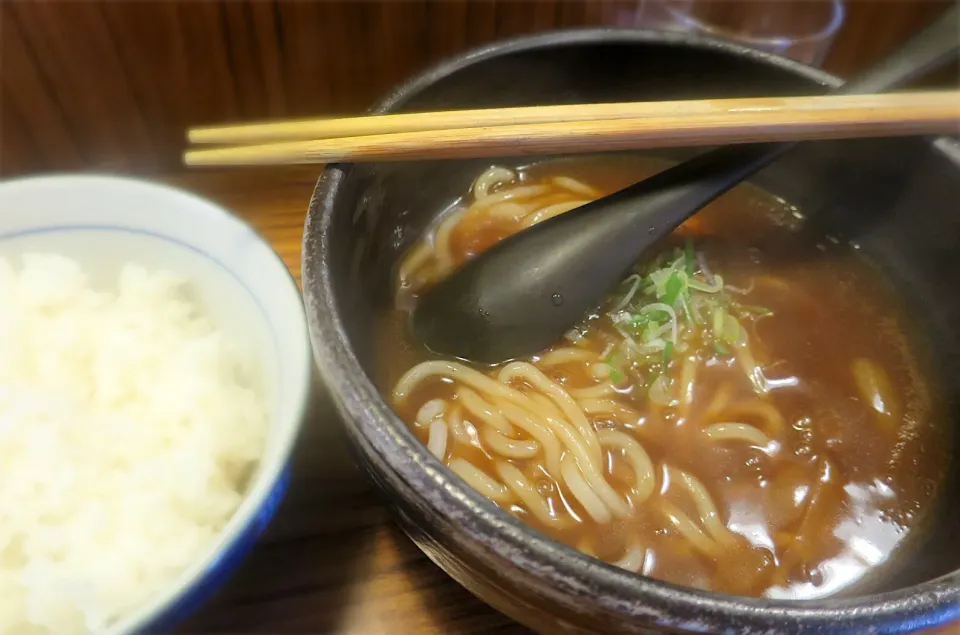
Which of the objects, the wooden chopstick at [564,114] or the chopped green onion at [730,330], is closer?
the wooden chopstick at [564,114]

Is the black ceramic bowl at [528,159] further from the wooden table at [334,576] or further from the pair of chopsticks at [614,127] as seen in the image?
the wooden table at [334,576]

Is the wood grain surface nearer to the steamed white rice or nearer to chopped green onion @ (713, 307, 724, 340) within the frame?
the steamed white rice

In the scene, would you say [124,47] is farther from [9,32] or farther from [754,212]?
[754,212]

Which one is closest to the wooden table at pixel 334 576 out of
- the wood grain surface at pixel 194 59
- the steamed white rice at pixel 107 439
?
the steamed white rice at pixel 107 439

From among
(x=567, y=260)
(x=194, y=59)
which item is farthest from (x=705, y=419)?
(x=194, y=59)

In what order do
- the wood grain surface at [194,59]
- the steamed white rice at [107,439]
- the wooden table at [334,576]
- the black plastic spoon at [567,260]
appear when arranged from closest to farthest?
the steamed white rice at [107,439] < the wooden table at [334,576] < the black plastic spoon at [567,260] < the wood grain surface at [194,59]

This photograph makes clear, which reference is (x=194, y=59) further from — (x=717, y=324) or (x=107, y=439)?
(x=717, y=324)
